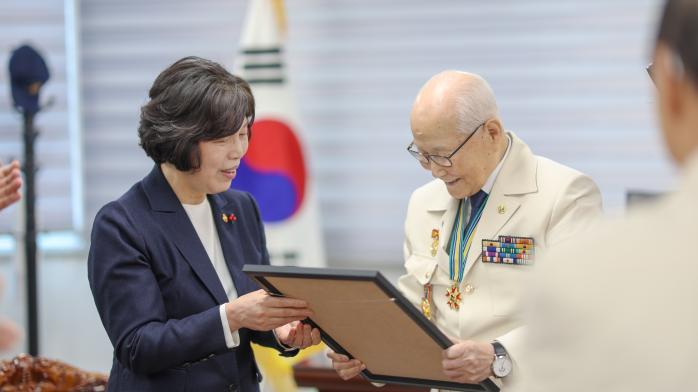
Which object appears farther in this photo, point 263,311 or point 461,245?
point 461,245

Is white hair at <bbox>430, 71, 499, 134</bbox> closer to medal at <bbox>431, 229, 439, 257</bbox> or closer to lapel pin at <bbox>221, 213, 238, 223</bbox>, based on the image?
medal at <bbox>431, 229, 439, 257</bbox>

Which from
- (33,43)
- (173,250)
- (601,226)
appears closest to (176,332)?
(173,250)

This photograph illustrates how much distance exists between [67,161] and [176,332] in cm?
315

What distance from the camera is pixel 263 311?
2.38 m

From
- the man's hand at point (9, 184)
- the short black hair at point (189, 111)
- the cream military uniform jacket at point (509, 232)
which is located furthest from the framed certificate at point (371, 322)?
the man's hand at point (9, 184)

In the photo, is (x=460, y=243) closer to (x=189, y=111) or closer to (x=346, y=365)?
(x=346, y=365)

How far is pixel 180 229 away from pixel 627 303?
1615 millimetres

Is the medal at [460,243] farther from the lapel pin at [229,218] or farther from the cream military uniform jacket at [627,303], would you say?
the cream military uniform jacket at [627,303]

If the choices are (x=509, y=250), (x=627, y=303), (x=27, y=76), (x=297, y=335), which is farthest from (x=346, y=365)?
(x=27, y=76)

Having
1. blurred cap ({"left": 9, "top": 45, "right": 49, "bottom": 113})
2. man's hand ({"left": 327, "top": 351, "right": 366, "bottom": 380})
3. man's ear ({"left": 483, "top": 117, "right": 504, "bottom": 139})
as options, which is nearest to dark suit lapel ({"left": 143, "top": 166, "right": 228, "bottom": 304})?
man's hand ({"left": 327, "top": 351, "right": 366, "bottom": 380})

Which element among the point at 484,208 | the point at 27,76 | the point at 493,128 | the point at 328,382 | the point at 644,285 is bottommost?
the point at 328,382

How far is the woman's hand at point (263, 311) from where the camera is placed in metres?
2.37

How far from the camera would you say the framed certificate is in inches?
85.8

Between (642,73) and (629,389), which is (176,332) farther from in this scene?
(642,73)
